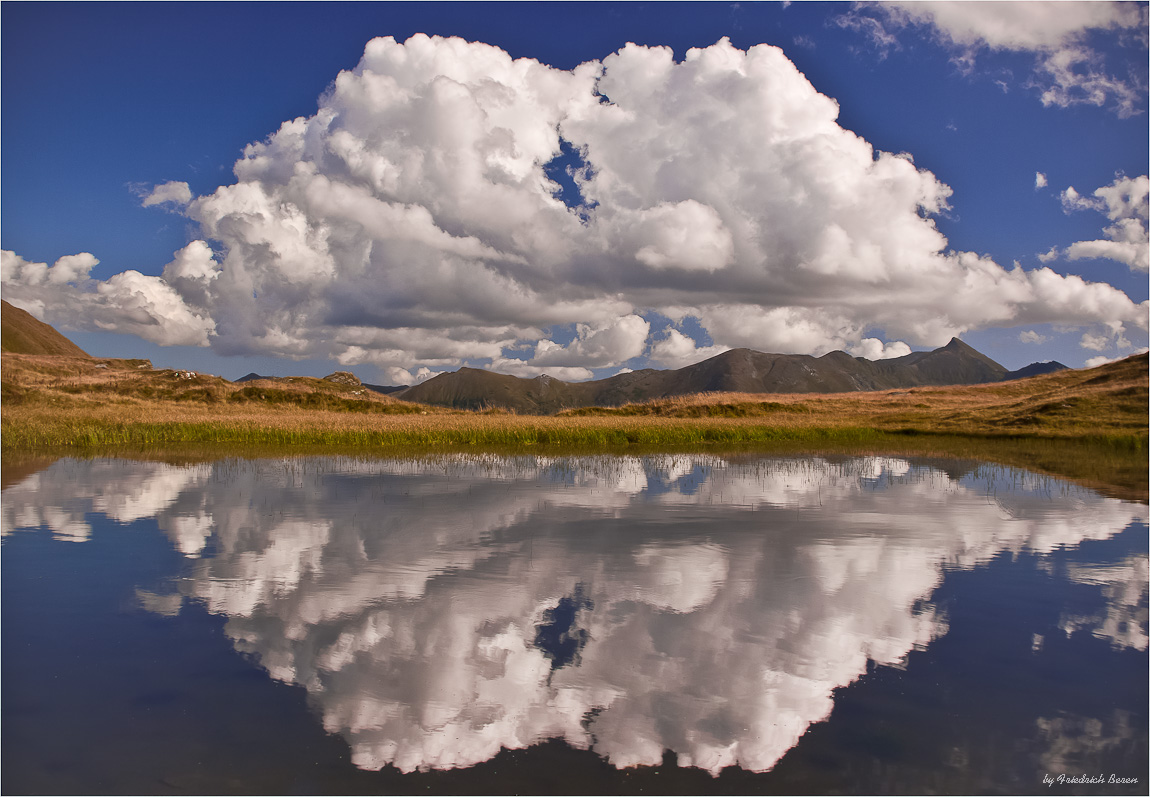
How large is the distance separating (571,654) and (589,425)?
35.1 m

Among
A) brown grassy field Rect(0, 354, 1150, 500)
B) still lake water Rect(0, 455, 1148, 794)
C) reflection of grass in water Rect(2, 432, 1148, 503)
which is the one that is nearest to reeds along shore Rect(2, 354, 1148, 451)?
brown grassy field Rect(0, 354, 1150, 500)

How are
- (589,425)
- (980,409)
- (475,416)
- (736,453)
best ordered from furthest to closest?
(980,409) → (475,416) → (589,425) → (736,453)

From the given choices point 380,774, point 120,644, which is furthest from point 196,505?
point 380,774

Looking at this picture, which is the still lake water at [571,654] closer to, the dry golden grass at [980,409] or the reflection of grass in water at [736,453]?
the reflection of grass in water at [736,453]

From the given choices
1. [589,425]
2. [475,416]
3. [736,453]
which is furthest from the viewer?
[475,416]

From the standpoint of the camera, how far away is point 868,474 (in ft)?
77.0

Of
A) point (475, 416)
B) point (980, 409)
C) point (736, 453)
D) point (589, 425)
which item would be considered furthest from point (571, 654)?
point (980, 409)

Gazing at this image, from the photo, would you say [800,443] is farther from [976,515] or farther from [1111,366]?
[1111,366]

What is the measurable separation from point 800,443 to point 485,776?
38942 millimetres

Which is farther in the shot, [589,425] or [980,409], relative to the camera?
[980,409]

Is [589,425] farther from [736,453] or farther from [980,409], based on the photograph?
[980,409]

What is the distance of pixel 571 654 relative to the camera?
7.07 meters

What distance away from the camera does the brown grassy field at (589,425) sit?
3366 centimetres

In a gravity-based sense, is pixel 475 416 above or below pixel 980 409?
below
